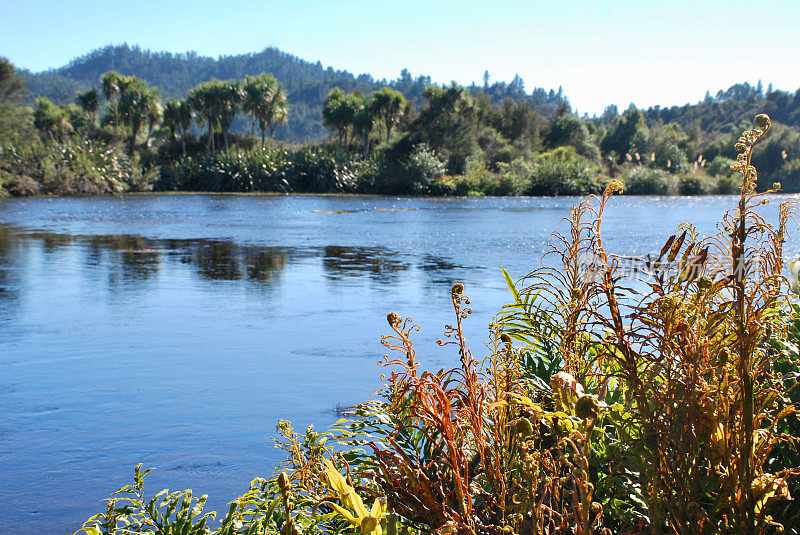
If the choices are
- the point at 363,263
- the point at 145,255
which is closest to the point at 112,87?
the point at 145,255

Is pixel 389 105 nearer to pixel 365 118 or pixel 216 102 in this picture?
pixel 365 118

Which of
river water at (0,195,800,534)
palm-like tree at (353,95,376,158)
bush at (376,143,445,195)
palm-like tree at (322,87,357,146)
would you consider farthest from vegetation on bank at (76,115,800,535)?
palm-like tree at (322,87,357,146)

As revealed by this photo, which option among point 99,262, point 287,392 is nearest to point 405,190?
point 99,262

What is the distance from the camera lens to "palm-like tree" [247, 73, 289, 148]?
51906 millimetres

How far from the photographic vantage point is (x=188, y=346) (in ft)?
17.5

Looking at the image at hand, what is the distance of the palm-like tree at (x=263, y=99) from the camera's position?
5191cm

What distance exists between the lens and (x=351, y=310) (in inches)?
275

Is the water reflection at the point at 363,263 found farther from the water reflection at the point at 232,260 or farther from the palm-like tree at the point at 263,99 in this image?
the palm-like tree at the point at 263,99

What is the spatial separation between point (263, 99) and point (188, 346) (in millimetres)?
49551

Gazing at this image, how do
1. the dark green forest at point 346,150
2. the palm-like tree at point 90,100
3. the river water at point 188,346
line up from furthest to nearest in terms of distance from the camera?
the palm-like tree at point 90,100
the dark green forest at point 346,150
the river water at point 188,346

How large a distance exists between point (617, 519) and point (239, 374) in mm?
3414

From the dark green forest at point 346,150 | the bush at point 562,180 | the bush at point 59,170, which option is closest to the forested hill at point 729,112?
the dark green forest at point 346,150

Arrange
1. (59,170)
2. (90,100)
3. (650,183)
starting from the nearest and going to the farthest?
(59,170)
(650,183)
(90,100)

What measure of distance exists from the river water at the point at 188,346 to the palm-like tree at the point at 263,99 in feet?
130
